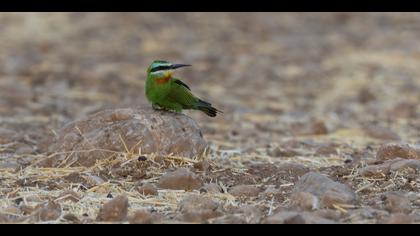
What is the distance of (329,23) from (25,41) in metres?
5.16

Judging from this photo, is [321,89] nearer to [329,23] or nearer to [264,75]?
[264,75]

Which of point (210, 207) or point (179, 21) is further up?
point (179, 21)

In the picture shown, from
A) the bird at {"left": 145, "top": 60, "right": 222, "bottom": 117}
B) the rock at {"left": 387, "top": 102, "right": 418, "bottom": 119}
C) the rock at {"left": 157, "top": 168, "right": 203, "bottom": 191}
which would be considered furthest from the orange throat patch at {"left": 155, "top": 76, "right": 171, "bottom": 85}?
the rock at {"left": 387, "top": 102, "right": 418, "bottom": 119}

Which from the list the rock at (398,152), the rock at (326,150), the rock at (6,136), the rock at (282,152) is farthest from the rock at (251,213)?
the rock at (6,136)

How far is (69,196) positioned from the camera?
16.3 ft

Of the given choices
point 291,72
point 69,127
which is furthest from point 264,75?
point 69,127

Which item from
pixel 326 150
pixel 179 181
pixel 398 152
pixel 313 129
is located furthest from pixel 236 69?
pixel 179 181

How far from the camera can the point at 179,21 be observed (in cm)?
1475

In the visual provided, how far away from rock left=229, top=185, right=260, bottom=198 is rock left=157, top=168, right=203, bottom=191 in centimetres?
24

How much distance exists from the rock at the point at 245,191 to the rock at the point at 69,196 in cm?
91

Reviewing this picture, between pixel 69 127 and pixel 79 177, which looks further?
pixel 69 127

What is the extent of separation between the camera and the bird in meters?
6.20

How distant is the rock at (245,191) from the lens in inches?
205

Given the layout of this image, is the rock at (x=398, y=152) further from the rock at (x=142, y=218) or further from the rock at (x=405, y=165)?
the rock at (x=142, y=218)
